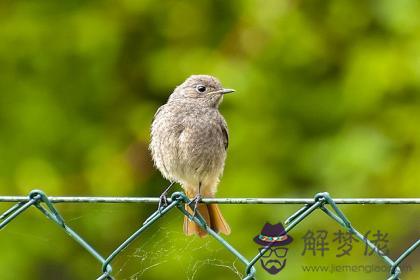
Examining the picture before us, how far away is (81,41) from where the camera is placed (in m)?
6.66

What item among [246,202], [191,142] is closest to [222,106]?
[191,142]

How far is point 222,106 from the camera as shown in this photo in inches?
254

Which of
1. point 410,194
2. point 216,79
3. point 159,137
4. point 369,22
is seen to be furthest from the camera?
point 369,22

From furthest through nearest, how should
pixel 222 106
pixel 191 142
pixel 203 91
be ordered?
1. pixel 222 106
2. pixel 203 91
3. pixel 191 142

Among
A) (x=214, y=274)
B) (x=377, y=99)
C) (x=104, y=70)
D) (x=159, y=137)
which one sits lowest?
(x=214, y=274)

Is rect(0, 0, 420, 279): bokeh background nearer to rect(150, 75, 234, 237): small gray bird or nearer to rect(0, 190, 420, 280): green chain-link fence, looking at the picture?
rect(150, 75, 234, 237): small gray bird

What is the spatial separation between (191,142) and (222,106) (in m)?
1.43

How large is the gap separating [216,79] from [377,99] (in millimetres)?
1245

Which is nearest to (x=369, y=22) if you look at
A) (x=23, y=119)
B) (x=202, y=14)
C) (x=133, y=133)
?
(x=202, y=14)

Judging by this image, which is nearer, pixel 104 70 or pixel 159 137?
pixel 159 137

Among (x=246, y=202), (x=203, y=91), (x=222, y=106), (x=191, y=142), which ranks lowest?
(x=246, y=202)

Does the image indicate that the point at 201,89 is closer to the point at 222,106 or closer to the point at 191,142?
the point at 191,142

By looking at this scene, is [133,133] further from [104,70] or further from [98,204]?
[98,204]

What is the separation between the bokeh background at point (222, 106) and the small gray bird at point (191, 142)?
0.49 m
